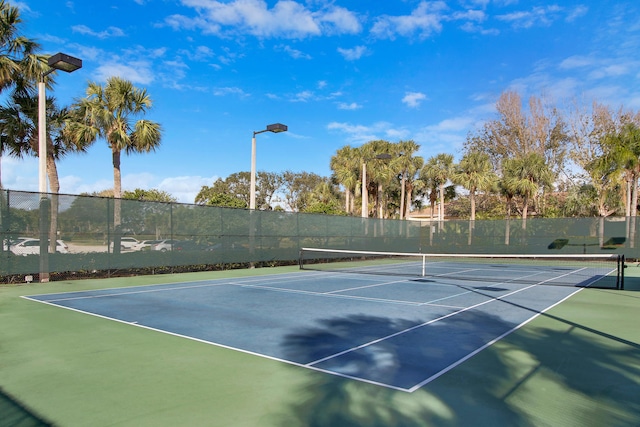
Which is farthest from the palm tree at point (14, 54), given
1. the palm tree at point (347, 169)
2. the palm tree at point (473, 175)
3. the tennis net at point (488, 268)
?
the palm tree at point (473, 175)

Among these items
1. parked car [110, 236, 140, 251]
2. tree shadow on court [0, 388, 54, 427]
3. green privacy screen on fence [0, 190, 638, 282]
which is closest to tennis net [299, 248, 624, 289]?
green privacy screen on fence [0, 190, 638, 282]

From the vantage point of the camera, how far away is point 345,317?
7.55 metres

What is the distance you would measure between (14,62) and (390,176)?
2399cm

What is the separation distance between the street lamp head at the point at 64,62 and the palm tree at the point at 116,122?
605 cm

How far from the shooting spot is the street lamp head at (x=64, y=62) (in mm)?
9984

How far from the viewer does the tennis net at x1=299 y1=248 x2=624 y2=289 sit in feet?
46.3

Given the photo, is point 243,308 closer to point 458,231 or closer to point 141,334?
point 141,334

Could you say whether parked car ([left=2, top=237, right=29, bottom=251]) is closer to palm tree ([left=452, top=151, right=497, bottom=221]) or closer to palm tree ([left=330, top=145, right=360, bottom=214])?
palm tree ([left=330, top=145, right=360, bottom=214])

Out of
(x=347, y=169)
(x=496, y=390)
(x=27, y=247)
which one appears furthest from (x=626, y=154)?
(x=27, y=247)

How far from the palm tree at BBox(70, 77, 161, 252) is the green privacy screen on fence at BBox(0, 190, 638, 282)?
3081 mm

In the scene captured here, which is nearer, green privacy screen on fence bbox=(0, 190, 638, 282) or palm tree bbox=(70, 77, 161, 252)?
green privacy screen on fence bbox=(0, 190, 638, 282)

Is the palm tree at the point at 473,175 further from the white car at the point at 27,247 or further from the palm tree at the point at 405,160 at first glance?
the white car at the point at 27,247

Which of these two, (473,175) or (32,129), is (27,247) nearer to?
(32,129)

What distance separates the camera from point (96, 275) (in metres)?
13.3
